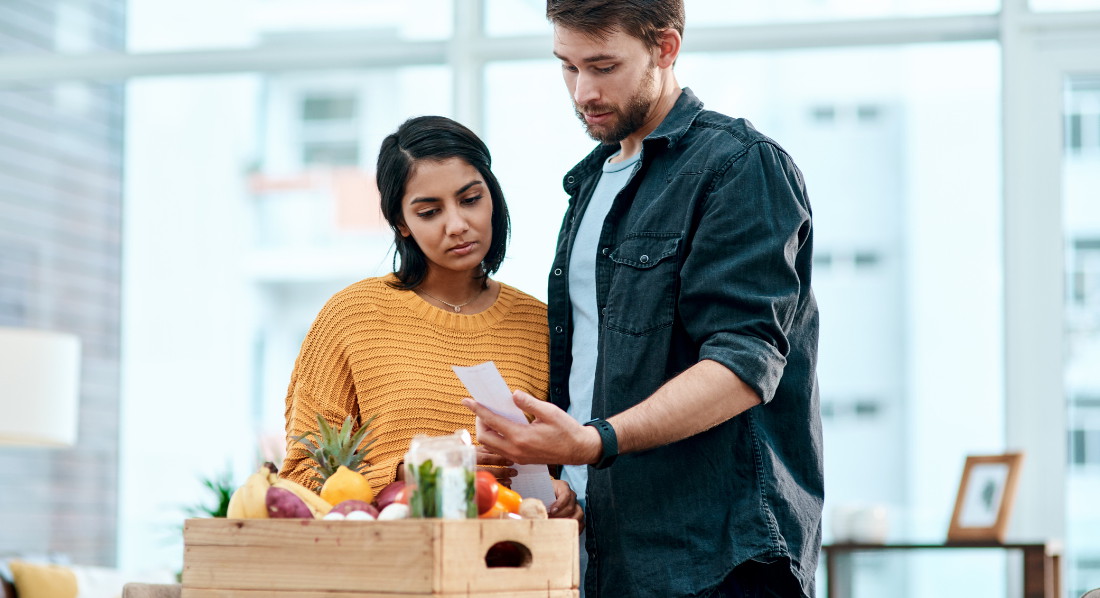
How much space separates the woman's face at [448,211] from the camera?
192 centimetres

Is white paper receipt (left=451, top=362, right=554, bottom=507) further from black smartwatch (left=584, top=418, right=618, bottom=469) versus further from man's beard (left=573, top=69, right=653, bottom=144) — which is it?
man's beard (left=573, top=69, right=653, bottom=144)

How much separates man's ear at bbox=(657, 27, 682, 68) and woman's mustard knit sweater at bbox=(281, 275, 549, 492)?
490 millimetres

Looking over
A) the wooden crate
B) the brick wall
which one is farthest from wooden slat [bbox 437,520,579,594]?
the brick wall

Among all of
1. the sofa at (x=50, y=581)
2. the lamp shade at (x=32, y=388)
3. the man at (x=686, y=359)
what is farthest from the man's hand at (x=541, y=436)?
the lamp shade at (x=32, y=388)

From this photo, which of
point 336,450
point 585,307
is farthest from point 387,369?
point 585,307

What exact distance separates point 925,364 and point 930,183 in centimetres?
63

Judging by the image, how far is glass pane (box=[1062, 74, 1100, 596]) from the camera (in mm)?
4121

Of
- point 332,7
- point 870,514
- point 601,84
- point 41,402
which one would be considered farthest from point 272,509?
point 332,7

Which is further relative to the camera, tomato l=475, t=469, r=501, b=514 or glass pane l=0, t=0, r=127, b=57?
glass pane l=0, t=0, r=127, b=57

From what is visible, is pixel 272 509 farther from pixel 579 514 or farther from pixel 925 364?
pixel 925 364

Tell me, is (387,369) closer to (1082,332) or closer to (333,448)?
(333,448)

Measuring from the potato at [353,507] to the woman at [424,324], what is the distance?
300 mm

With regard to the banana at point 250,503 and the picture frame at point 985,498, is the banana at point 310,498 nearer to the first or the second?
the banana at point 250,503

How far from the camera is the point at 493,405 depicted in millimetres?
1548
